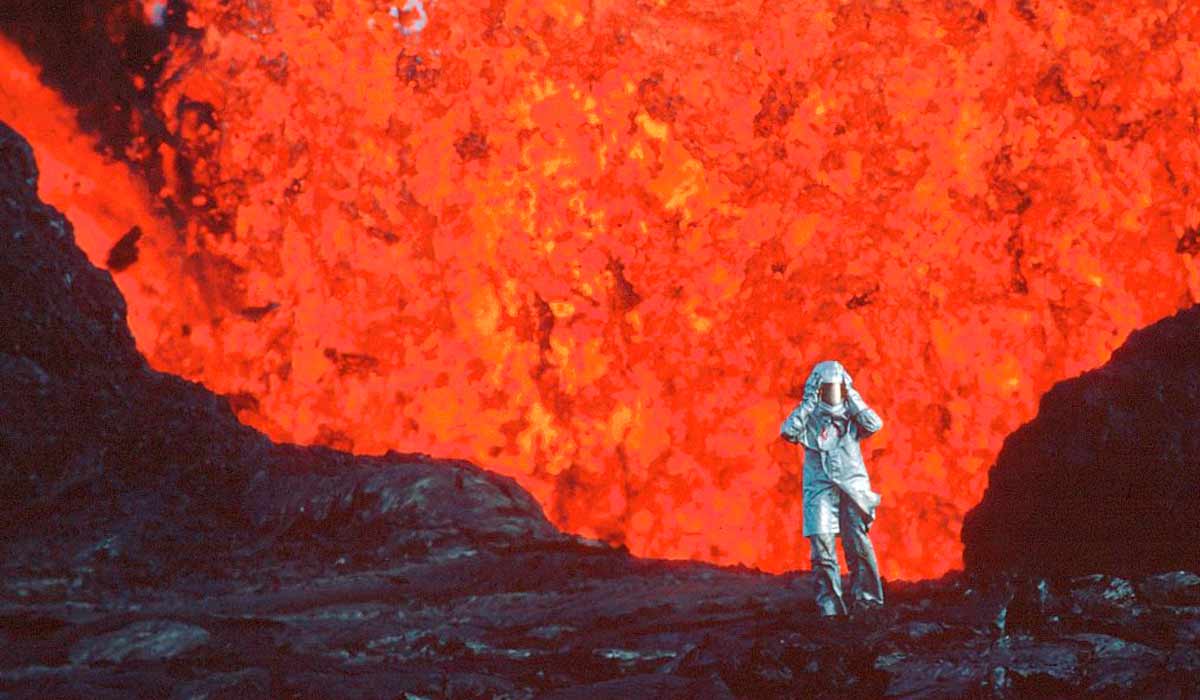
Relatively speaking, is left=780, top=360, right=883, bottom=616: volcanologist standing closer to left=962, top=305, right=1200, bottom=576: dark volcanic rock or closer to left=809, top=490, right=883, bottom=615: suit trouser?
left=809, top=490, right=883, bottom=615: suit trouser

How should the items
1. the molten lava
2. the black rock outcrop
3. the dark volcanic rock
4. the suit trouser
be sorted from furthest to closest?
the molten lava, the dark volcanic rock, the black rock outcrop, the suit trouser

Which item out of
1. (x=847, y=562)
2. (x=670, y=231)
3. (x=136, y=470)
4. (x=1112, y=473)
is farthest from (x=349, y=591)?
(x=1112, y=473)

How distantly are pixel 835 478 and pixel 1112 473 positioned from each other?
5.16 metres

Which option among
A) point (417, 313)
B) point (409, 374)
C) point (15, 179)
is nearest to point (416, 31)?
point (417, 313)

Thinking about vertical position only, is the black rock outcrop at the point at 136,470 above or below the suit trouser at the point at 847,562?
above

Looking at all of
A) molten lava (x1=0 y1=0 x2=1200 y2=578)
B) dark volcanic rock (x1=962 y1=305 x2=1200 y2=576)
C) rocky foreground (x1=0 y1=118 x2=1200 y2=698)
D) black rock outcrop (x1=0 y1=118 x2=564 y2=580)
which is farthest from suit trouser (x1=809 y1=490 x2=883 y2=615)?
molten lava (x1=0 y1=0 x2=1200 y2=578)

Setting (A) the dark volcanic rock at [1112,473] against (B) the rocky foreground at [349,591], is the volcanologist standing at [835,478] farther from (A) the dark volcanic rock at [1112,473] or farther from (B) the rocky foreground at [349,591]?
(A) the dark volcanic rock at [1112,473]

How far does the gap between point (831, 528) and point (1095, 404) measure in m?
5.50

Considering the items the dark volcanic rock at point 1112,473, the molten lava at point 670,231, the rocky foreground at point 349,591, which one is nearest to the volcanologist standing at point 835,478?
the rocky foreground at point 349,591

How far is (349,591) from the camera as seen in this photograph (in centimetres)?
774

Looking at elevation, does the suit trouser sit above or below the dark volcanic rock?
below

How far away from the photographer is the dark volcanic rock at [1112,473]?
988 cm

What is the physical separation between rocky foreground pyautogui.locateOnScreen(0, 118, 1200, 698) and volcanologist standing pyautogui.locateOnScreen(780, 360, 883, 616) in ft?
0.79

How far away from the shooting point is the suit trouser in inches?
266
